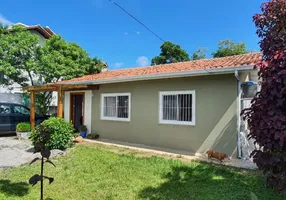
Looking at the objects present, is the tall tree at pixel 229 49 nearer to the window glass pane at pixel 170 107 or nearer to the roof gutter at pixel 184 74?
the window glass pane at pixel 170 107

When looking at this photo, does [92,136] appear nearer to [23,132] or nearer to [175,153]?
[23,132]

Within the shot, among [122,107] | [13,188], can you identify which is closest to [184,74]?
[122,107]

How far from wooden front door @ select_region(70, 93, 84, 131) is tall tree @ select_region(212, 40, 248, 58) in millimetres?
24704

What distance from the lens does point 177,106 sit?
9.27 m

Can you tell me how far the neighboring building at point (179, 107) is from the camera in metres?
7.89

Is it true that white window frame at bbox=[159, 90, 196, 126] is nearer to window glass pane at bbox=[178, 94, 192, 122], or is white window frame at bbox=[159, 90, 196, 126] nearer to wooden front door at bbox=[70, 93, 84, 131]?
window glass pane at bbox=[178, 94, 192, 122]

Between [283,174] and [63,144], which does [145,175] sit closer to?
[283,174]

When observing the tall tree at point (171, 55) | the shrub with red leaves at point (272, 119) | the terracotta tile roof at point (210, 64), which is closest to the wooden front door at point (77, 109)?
the terracotta tile roof at point (210, 64)

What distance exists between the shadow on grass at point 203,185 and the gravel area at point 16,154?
4.61 m

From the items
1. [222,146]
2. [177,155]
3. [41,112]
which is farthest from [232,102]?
[41,112]

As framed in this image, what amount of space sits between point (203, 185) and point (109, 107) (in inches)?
289

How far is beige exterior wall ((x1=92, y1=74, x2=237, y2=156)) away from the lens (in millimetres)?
7973

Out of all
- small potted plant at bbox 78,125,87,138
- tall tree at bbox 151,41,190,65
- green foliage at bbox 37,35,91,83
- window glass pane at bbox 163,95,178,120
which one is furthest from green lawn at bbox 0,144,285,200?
tall tree at bbox 151,41,190,65

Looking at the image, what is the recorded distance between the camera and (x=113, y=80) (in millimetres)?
10578
